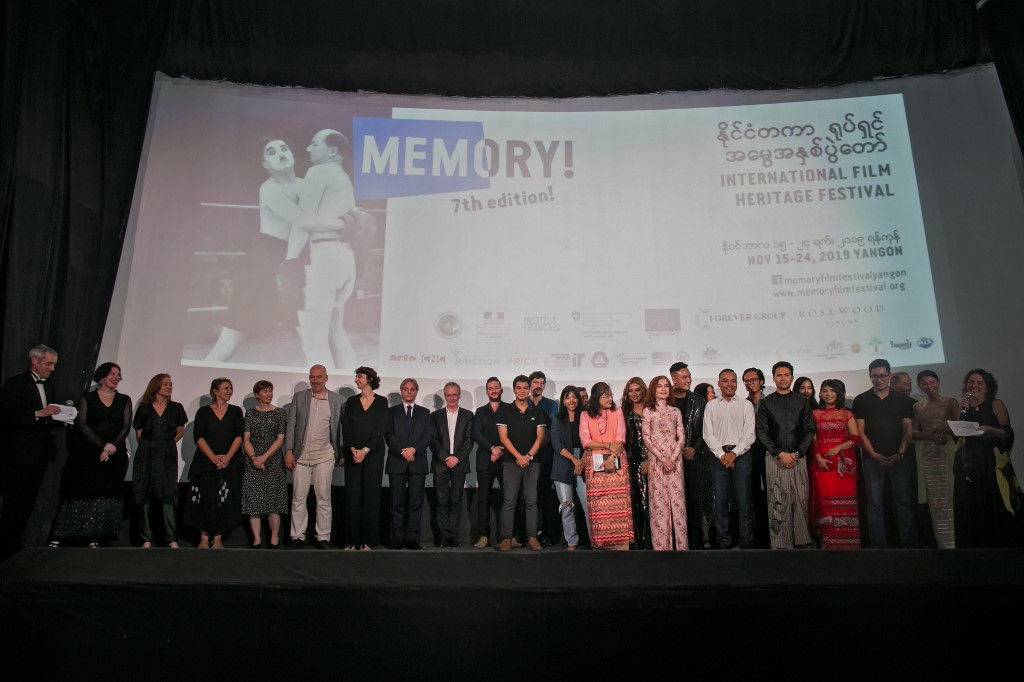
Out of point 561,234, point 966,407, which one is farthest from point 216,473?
point 966,407

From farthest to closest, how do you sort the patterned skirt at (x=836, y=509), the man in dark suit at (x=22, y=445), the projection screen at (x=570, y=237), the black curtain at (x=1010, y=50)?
1. the projection screen at (x=570, y=237)
2. the black curtain at (x=1010, y=50)
3. the patterned skirt at (x=836, y=509)
4. the man in dark suit at (x=22, y=445)

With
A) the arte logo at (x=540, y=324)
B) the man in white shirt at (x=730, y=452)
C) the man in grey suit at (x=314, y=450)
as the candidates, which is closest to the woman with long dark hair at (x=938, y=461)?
the man in white shirt at (x=730, y=452)

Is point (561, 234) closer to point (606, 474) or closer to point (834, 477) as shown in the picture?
point (606, 474)

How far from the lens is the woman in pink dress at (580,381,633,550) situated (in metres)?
4.50

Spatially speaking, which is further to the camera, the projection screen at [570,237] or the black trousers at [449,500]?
the projection screen at [570,237]

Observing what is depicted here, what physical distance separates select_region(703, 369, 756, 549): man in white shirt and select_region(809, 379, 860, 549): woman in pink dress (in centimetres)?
38

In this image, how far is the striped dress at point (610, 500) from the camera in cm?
450

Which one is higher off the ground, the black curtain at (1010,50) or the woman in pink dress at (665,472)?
the black curtain at (1010,50)

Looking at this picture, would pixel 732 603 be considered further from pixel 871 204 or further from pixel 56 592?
pixel 871 204

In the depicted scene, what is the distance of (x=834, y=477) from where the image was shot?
443cm

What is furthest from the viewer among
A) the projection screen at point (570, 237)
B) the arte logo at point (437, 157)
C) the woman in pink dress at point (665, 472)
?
the arte logo at point (437, 157)

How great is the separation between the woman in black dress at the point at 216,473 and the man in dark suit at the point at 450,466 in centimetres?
120

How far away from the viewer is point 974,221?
5375 mm

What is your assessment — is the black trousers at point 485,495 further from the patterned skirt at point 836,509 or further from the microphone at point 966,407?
the microphone at point 966,407
